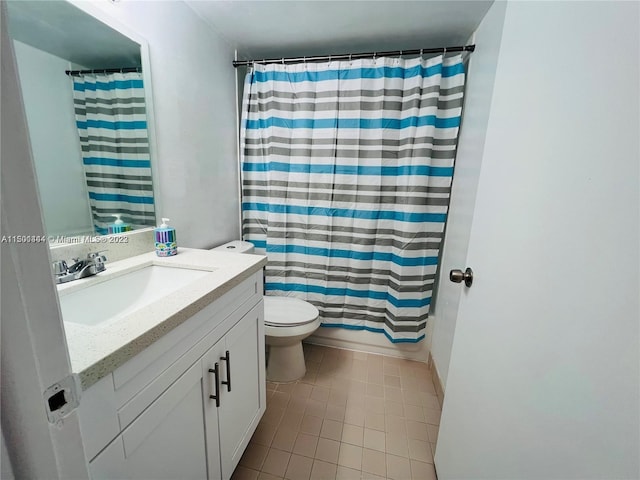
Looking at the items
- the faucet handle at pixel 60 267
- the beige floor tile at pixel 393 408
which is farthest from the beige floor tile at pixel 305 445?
the faucet handle at pixel 60 267

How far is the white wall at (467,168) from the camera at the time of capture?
120 centimetres

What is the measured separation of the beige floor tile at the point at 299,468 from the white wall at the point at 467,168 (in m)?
0.87

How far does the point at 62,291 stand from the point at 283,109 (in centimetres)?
146

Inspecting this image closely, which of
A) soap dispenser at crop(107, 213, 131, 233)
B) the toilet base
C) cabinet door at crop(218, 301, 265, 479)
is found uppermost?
soap dispenser at crop(107, 213, 131, 233)

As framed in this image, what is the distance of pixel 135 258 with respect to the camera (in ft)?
3.63

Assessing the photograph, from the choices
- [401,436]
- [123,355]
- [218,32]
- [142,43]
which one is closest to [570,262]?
[123,355]

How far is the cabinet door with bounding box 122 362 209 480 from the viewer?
1.94ft

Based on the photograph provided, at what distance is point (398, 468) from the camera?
1.17 m

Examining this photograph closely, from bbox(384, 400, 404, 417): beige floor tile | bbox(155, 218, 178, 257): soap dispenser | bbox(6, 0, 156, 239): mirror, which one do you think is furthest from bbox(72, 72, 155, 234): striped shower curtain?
bbox(384, 400, 404, 417): beige floor tile

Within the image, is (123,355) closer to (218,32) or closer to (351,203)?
(351,203)

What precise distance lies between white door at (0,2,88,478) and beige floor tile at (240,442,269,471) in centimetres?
112

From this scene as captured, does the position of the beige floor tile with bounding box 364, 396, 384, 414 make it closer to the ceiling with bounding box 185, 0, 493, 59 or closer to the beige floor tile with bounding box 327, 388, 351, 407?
the beige floor tile with bounding box 327, 388, 351, 407

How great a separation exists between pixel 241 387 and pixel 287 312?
629 mm

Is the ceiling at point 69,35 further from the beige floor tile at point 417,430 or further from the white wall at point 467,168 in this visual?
the beige floor tile at point 417,430
